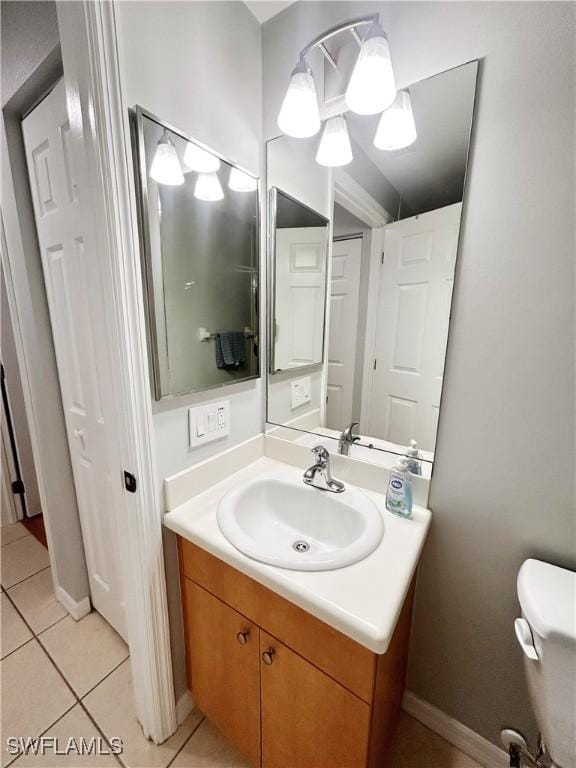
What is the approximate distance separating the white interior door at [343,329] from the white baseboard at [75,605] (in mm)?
1486

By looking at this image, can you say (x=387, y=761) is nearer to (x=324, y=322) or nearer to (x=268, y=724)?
(x=268, y=724)

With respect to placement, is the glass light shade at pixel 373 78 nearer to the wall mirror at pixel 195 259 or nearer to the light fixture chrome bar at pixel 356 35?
the light fixture chrome bar at pixel 356 35

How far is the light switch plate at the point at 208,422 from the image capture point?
96 centimetres

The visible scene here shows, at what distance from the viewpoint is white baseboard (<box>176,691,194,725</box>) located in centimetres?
107

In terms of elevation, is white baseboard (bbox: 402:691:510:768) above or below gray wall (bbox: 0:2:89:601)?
below

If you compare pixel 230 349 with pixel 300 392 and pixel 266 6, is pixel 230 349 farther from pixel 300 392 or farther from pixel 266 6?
pixel 266 6

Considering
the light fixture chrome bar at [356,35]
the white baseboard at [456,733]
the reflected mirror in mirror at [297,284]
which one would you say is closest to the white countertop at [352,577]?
the reflected mirror in mirror at [297,284]

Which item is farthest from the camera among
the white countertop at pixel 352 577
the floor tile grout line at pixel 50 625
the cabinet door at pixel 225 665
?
the floor tile grout line at pixel 50 625

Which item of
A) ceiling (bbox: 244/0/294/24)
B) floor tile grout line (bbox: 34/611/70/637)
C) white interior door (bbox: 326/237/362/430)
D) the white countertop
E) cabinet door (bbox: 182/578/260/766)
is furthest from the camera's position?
floor tile grout line (bbox: 34/611/70/637)

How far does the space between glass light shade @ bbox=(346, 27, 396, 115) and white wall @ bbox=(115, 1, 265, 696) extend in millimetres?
404

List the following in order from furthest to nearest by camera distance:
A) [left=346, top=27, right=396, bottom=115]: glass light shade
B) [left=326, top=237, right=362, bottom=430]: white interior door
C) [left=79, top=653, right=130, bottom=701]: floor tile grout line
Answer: [left=79, top=653, right=130, bottom=701]: floor tile grout line < [left=326, top=237, right=362, bottom=430]: white interior door < [left=346, top=27, right=396, bottom=115]: glass light shade

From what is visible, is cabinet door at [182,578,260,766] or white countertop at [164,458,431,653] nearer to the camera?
white countertop at [164,458,431,653]

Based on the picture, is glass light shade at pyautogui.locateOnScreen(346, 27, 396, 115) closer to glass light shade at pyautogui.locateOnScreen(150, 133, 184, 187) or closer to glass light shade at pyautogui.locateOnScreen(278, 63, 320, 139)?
glass light shade at pyautogui.locateOnScreen(278, 63, 320, 139)

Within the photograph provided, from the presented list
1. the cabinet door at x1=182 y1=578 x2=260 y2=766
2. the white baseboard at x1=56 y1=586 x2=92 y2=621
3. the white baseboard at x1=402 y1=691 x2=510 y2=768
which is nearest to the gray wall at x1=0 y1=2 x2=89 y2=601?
the white baseboard at x1=56 y1=586 x2=92 y2=621
